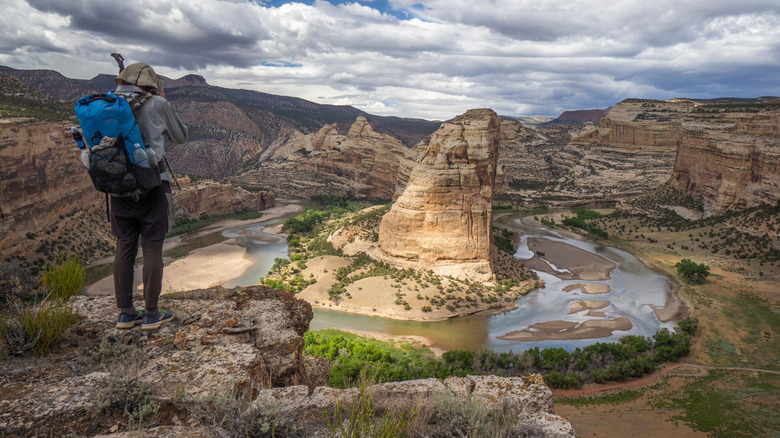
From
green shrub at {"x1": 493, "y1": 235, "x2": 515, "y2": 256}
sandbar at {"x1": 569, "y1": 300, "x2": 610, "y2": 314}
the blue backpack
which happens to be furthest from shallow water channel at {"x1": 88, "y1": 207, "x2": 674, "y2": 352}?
the blue backpack

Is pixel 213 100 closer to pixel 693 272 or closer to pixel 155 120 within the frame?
pixel 693 272

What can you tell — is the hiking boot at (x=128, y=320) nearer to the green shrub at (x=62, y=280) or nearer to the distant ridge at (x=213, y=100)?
the green shrub at (x=62, y=280)

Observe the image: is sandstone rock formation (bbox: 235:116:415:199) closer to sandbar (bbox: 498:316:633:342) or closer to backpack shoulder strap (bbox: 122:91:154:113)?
sandbar (bbox: 498:316:633:342)

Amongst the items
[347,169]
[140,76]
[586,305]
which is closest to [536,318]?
[586,305]

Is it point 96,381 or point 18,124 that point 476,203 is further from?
point 18,124

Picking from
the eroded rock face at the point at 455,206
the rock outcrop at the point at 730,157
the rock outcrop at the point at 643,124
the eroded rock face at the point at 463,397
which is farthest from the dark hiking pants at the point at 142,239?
the rock outcrop at the point at 643,124
